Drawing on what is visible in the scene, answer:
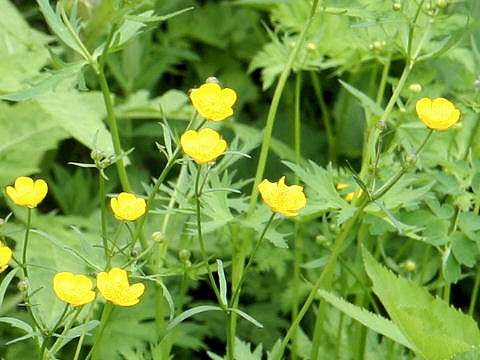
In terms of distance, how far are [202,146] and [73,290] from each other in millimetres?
221

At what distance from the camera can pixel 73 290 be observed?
964mm

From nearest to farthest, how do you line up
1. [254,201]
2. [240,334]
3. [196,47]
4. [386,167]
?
[254,201], [386,167], [240,334], [196,47]

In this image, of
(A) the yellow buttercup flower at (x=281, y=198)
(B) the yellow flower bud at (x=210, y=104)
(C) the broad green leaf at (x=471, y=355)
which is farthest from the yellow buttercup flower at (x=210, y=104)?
(C) the broad green leaf at (x=471, y=355)

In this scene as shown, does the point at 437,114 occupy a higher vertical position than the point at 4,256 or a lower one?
higher

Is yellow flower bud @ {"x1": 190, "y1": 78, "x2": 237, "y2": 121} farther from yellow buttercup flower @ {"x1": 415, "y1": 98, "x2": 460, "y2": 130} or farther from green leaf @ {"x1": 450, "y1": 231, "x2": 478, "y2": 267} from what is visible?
green leaf @ {"x1": 450, "y1": 231, "x2": 478, "y2": 267}

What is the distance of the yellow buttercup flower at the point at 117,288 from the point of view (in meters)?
0.96

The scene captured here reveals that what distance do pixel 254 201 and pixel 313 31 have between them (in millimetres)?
829

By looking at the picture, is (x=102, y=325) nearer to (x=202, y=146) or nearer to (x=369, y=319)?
(x=202, y=146)

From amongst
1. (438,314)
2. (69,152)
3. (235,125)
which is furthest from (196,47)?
(438,314)

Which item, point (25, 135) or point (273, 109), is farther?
point (25, 135)

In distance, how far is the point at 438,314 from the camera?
137cm

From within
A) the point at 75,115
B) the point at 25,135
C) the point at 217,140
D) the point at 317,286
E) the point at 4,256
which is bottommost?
the point at 25,135

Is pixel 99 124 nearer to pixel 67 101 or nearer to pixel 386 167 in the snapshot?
pixel 67 101

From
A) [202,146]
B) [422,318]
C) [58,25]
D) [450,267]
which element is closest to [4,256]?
[202,146]
